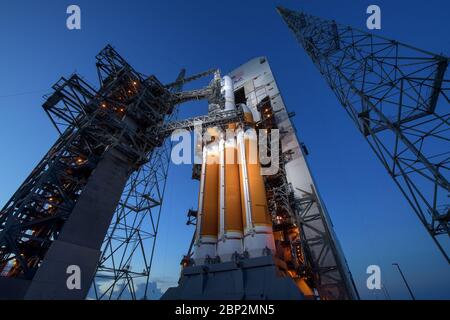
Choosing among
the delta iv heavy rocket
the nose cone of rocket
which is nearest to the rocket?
the delta iv heavy rocket

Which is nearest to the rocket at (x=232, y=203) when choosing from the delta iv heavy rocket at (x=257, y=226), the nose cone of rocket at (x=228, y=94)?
the delta iv heavy rocket at (x=257, y=226)

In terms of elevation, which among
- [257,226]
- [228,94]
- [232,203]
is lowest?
[257,226]

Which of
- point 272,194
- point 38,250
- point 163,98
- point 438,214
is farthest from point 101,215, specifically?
point 438,214

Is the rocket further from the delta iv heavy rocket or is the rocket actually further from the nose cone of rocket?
the nose cone of rocket

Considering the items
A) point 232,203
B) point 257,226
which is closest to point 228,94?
point 232,203

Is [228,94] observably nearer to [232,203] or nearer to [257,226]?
[232,203]

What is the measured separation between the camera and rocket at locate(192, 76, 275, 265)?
11.3m

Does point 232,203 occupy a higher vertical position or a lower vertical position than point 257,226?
higher

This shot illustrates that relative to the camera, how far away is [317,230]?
1476 centimetres

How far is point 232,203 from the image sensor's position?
13.1 m

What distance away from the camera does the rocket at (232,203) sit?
11312 mm

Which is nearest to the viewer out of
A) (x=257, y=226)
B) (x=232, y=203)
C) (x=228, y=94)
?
(x=257, y=226)

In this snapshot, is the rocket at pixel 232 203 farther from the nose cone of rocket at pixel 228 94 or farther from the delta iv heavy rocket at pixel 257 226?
the nose cone of rocket at pixel 228 94

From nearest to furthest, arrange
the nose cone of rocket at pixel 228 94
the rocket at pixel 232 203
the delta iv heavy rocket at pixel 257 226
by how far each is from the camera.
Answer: the delta iv heavy rocket at pixel 257 226, the rocket at pixel 232 203, the nose cone of rocket at pixel 228 94
